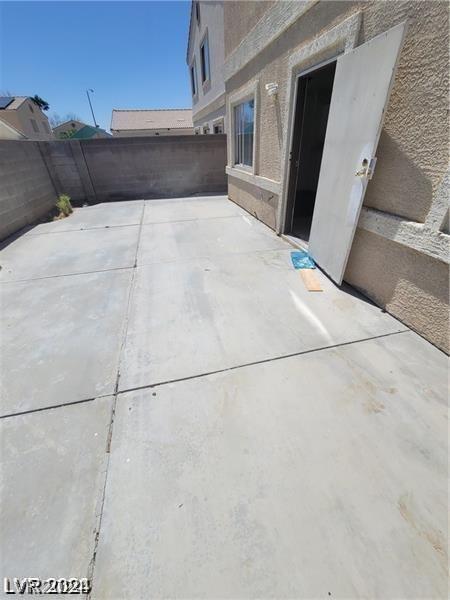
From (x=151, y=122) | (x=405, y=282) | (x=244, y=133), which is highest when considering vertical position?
(x=151, y=122)

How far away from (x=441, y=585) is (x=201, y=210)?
6.67m

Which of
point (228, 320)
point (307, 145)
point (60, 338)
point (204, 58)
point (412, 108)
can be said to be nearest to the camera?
point (412, 108)

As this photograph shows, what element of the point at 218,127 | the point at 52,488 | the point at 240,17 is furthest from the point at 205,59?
the point at 52,488

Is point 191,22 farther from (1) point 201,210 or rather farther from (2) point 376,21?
(2) point 376,21

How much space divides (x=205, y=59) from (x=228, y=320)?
12.7 m

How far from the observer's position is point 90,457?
1462 millimetres

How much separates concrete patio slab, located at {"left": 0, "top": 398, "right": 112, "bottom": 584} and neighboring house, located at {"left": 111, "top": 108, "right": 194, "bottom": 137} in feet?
77.7

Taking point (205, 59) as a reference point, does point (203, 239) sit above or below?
below

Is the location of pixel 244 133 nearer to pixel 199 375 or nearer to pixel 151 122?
pixel 199 375

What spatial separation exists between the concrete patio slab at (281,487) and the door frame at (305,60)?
2.99 metres

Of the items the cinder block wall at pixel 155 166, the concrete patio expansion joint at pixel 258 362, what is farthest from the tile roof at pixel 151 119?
the concrete patio expansion joint at pixel 258 362

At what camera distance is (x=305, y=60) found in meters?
3.06

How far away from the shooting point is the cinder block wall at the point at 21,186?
4.99 meters

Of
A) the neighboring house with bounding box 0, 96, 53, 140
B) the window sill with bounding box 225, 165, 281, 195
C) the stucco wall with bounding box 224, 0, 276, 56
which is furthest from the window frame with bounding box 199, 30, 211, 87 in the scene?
the neighboring house with bounding box 0, 96, 53, 140
